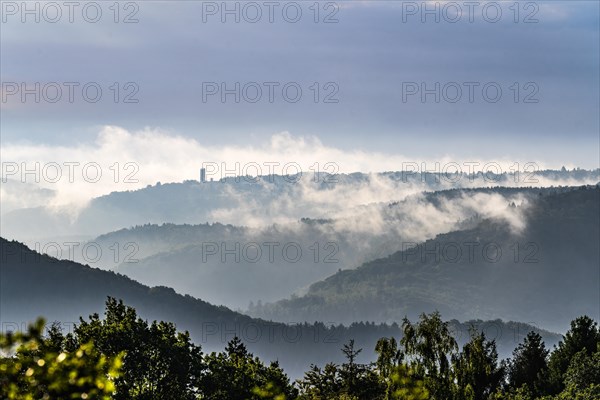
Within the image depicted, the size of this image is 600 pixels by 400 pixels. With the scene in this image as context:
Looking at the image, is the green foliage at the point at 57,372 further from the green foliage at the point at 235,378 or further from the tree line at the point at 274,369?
the green foliage at the point at 235,378

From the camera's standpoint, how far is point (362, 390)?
72.8 m

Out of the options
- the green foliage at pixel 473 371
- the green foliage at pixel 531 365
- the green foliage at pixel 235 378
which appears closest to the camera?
the green foliage at pixel 473 371

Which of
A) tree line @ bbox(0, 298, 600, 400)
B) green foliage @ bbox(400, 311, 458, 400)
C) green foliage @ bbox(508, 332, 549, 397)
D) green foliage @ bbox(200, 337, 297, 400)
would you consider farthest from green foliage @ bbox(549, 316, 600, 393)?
green foliage @ bbox(400, 311, 458, 400)

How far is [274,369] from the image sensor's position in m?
105

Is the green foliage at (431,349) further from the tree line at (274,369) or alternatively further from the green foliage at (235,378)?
the green foliage at (235,378)

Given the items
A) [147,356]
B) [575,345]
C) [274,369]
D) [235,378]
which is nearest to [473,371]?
[235,378]

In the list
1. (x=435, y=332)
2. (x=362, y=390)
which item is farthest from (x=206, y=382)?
(x=435, y=332)

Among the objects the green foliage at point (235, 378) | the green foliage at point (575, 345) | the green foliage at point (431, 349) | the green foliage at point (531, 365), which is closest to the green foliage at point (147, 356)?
the green foliage at point (235, 378)

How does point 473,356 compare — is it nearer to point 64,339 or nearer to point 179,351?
point 179,351

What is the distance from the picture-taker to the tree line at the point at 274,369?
19.9 m

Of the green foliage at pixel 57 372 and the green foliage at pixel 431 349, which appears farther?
the green foliage at pixel 431 349

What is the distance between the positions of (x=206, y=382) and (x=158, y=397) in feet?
23.2

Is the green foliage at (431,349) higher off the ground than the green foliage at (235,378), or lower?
higher

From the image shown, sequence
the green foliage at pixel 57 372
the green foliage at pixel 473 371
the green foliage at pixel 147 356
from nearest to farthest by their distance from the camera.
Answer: the green foliage at pixel 57 372
the green foliage at pixel 473 371
the green foliage at pixel 147 356
